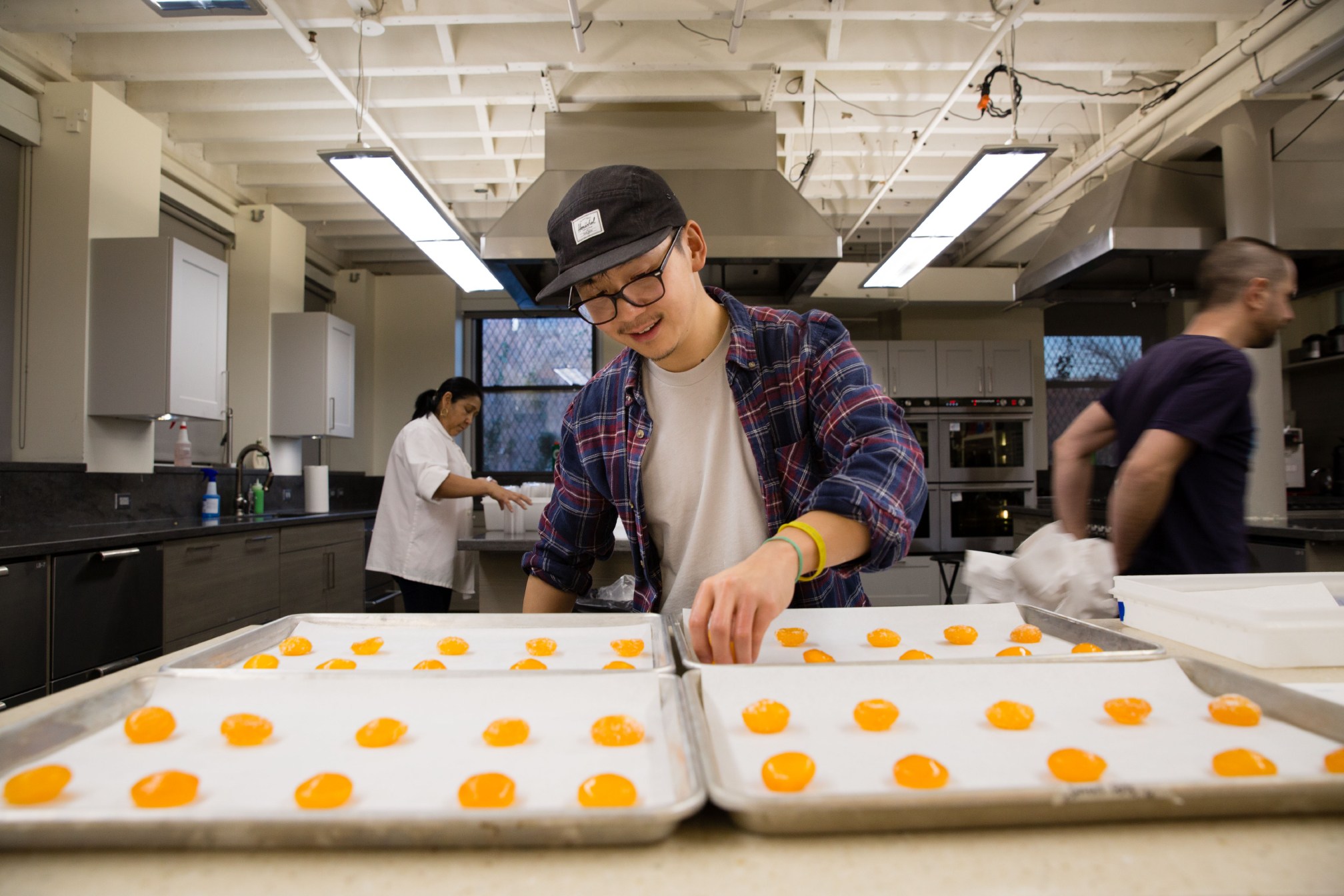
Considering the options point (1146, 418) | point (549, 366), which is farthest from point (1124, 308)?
point (1146, 418)

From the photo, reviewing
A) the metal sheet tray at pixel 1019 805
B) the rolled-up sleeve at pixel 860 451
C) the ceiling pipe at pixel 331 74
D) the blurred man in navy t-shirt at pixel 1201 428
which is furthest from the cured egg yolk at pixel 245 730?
the ceiling pipe at pixel 331 74

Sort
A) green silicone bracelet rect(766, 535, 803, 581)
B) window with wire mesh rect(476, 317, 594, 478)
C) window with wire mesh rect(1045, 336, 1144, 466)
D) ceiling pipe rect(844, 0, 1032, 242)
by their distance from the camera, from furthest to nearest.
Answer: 1. window with wire mesh rect(476, 317, 594, 478)
2. window with wire mesh rect(1045, 336, 1144, 466)
3. ceiling pipe rect(844, 0, 1032, 242)
4. green silicone bracelet rect(766, 535, 803, 581)

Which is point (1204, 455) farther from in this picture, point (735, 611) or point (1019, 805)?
point (1019, 805)

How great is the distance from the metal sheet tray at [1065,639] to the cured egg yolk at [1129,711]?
69 mm

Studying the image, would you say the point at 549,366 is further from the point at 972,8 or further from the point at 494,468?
the point at 972,8

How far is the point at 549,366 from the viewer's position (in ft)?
24.0

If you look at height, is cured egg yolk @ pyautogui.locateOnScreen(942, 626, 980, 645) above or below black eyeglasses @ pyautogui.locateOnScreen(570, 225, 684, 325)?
below

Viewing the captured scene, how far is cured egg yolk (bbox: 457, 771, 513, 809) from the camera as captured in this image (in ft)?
2.02

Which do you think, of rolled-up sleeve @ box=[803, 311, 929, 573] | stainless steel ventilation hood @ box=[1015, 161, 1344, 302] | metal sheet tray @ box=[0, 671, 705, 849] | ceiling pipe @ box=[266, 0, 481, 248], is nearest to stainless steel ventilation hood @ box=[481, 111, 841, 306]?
ceiling pipe @ box=[266, 0, 481, 248]

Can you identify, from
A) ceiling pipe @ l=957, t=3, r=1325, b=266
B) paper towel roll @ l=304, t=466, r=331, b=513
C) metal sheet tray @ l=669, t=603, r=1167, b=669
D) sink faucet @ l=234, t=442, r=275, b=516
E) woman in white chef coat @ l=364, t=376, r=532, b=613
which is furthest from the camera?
paper towel roll @ l=304, t=466, r=331, b=513

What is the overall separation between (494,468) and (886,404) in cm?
642

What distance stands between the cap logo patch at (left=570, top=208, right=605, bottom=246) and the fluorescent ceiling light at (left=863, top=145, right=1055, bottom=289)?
251cm

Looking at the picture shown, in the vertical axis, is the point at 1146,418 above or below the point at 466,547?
above

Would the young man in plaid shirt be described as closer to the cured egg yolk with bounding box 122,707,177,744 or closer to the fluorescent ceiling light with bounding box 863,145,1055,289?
the cured egg yolk with bounding box 122,707,177,744
